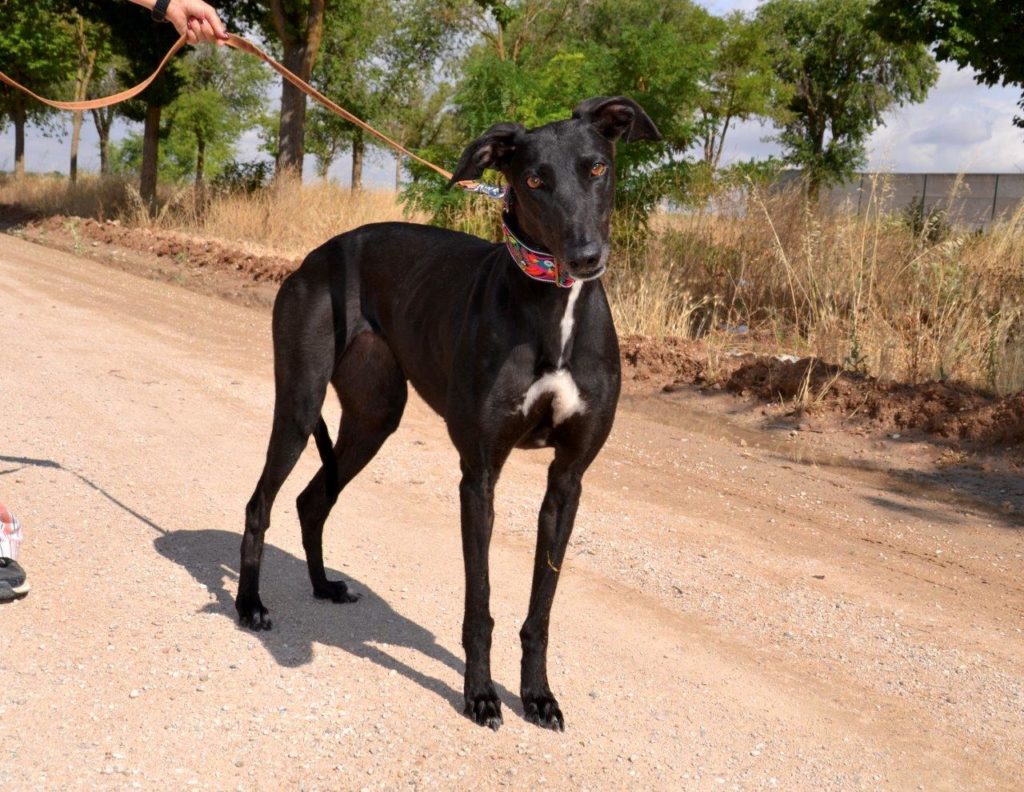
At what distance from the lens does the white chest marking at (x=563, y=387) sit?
335 centimetres

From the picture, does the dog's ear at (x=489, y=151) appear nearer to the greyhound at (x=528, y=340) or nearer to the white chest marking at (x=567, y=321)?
the greyhound at (x=528, y=340)

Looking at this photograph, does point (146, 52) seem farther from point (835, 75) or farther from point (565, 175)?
point (835, 75)

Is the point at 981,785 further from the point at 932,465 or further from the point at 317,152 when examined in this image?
the point at 317,152

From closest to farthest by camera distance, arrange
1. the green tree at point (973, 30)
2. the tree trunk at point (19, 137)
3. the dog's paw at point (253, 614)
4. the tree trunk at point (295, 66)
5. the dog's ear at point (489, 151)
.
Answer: the dog's ear at point (489, 151) → the dog's paw at point (253, 614) → the green tree at point (973, 30) → the tree trunk at point (295, 66) → the tree trunk at point (19, 137)

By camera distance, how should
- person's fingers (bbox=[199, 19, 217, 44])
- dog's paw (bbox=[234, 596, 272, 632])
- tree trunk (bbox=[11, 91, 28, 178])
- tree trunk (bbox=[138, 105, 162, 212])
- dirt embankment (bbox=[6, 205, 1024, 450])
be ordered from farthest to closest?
tree trunk (bbox=[11, 91, 28, 178]) → tree trunk (bbox=[138, 105, 162, 212]) → dirt embankment (bbox=[6, 205, 1024, 450]) → person's fingers (bbox=[199, 19, 217, 44]) → dog's paw (bbox=[234, 596, 272, 632])

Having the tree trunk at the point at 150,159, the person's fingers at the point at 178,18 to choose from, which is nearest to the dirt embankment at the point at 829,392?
the person's fingers at the point at 178,18

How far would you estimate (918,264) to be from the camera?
10453 millimetres

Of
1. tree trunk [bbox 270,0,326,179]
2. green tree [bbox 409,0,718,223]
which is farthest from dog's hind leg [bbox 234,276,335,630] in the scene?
tree trunk [bbox 270,0,326,179]

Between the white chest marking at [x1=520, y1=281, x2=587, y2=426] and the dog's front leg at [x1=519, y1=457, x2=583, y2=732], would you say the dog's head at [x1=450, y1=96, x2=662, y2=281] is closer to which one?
the white chest marking at [x1=520, y1=281, x2=587, y2=426]

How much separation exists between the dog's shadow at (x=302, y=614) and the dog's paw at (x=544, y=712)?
15 centimetres

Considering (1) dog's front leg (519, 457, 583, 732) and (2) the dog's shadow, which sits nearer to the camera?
(1) dog's front leg (519, 457, 583, 732)

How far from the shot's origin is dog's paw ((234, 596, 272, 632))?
420 centimetres

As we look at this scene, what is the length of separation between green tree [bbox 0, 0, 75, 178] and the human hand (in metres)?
26.1

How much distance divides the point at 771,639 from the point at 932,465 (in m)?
3.41
